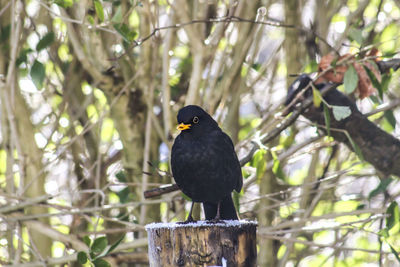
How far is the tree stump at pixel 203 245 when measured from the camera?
8.71ft

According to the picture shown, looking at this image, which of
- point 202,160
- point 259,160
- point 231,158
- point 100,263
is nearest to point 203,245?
point 202,160

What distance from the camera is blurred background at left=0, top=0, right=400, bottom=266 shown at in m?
4.28

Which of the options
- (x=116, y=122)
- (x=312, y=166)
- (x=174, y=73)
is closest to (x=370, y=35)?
(x=312, y=166)

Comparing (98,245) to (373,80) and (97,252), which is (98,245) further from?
(373,80)

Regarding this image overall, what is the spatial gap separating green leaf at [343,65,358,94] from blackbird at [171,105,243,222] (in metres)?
0.78

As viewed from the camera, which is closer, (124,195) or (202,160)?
(202,160)

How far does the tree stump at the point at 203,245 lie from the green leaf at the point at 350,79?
4.33 feet

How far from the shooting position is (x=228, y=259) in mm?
2658

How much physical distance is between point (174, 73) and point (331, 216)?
1.87 m

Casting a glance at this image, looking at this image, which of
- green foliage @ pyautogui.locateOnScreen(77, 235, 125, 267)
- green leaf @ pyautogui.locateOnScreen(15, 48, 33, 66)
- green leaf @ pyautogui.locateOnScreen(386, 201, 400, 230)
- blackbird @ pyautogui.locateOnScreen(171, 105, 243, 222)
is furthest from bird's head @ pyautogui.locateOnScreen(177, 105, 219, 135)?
green leaf @ pyautogui.locateOnScreen(15, 48, 33, 66)

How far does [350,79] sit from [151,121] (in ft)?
5.65

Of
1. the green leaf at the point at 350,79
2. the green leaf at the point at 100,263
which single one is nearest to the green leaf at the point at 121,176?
the green leaf at the point at 100,263

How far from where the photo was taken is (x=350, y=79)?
12.1 feet

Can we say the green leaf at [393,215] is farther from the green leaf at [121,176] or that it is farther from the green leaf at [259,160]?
the green leaf at [121,176]
